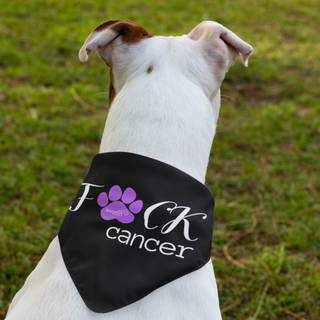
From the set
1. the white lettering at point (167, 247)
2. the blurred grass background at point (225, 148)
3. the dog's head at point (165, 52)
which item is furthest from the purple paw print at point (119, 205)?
the blurred grass background at point (225, 148)

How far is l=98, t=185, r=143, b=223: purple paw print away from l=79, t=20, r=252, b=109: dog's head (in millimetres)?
554

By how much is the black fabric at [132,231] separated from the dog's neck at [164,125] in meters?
0.07

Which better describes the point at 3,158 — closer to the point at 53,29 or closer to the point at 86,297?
the point at 86,297

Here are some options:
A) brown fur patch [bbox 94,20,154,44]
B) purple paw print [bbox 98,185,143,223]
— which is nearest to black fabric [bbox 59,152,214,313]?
purple paw print [bbox 98,185,143,223]

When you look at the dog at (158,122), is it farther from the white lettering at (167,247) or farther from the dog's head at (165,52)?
the white lettering at (167,247)

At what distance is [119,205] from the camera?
1.62 metres

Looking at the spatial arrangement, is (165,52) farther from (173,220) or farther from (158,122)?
(173,220)

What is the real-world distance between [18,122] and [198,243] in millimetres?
3426

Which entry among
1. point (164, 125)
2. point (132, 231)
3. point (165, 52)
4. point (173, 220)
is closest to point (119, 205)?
point (132, 231)

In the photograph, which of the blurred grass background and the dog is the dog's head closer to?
the dog

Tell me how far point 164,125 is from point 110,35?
0.52 m

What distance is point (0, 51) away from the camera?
5.84 metres

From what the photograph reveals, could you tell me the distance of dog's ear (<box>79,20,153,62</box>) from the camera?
183 cm

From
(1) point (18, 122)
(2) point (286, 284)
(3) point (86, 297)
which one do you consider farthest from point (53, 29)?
(3) point (86, 297)
